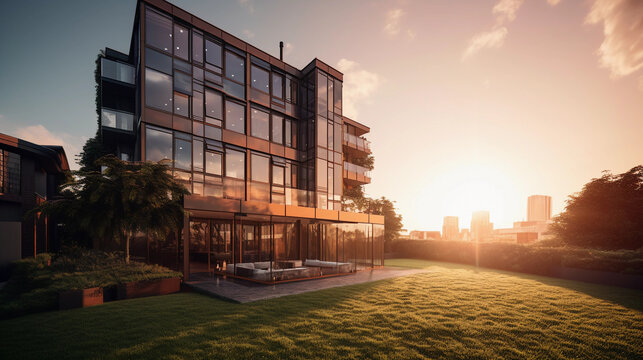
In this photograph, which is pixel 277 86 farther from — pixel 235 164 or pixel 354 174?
pixel 354 174

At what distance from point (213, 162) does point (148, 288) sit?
7723 mm

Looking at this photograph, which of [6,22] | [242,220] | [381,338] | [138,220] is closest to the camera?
[381,338]

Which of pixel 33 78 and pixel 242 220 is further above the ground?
pixel 33 78

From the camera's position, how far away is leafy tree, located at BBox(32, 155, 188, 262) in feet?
30.3

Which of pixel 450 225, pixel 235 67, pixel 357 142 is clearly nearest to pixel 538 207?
pixel 450 225

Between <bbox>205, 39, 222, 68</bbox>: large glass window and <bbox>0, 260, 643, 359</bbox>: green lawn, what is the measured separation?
506 inches

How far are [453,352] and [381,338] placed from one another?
1303 mm

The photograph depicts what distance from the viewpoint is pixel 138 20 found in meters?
13.7

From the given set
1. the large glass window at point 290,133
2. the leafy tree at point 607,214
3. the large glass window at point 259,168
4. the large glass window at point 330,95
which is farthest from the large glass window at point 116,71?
the leafy tree at point 607,214

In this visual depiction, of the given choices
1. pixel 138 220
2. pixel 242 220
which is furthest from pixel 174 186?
pixel 242 220

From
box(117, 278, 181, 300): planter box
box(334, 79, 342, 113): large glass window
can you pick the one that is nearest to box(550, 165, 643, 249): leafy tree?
box(334, 79, 342, 113): large glass window

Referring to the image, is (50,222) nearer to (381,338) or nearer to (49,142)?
(49,142)

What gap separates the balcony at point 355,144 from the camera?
2502cm

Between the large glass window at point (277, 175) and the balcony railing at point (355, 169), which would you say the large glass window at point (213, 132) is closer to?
the large glass window at point (277, 175)
